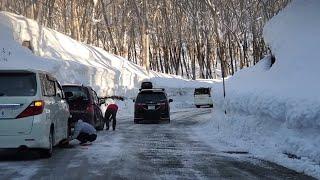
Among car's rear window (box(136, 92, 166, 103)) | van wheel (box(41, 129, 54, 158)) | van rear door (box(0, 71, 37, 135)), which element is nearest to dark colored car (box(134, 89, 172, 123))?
car's rear window (box(136, 92, 166, 103))

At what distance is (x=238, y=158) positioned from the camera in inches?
510

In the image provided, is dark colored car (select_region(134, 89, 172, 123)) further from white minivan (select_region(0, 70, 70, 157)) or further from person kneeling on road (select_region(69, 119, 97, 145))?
white minivan (select_region(0, 70, 70, 157))

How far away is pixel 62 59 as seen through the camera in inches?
1721

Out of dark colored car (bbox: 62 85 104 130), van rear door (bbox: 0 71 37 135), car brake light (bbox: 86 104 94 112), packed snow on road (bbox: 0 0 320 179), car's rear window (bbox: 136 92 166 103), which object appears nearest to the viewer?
packed snow on road (bbox: 0 0 320 179)

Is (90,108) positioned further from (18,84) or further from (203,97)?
(203,97)

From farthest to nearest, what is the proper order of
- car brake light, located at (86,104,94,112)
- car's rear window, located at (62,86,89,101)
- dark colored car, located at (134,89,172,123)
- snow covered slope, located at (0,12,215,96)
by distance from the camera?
snow covered slope, located at (0,12,215,96) < dark colored car, located at (134,89,172,123) < car's rear window, located at (62,86,89,101) < car brake light, located at (86,104,94,112)

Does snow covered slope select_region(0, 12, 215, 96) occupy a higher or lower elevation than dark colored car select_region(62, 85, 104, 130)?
higher

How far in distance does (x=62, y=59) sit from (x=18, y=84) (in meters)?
31.7

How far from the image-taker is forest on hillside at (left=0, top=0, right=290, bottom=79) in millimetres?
55719

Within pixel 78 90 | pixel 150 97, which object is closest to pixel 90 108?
pixel 78 90

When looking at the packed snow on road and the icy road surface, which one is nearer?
the icy road surface

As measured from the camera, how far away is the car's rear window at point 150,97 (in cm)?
2853

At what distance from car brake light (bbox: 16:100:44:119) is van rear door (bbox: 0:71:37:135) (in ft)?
0.18

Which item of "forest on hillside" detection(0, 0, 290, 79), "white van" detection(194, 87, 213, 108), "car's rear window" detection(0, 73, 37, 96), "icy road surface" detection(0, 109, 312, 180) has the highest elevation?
"forest on hillside" detection(0, 0, 290, 79)
